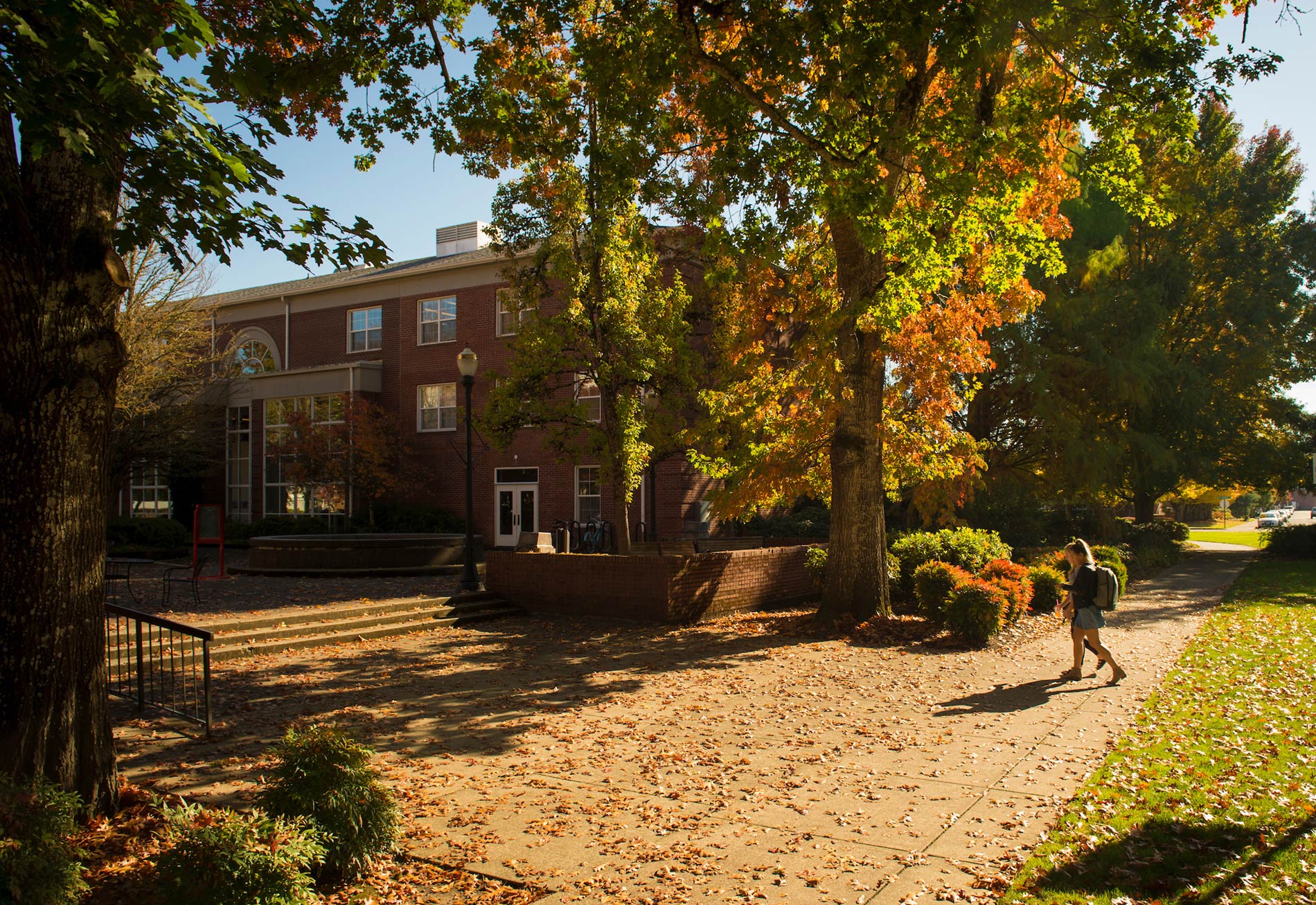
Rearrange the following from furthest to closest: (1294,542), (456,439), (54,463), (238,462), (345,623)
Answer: (238,462), (1294,542), (456,439), (345,623), (54,463)

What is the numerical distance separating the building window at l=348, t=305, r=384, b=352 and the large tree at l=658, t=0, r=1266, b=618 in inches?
903

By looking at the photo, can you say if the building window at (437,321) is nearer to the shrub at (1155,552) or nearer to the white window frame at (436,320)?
the white window frame at (436,320)

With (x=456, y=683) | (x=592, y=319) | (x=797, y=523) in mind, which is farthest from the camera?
(x=797, y=523)

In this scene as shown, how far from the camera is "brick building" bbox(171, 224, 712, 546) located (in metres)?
29.3

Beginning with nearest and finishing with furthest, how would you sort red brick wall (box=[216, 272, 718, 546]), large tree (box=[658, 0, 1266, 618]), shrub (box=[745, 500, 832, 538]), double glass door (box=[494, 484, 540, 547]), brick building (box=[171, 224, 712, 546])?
large tree (box=[658, 0, 1266, 618]) < shrub (box=[745, 500, 832, 538]) < red brick wall (box=[216, 272, 718, 546]) < brick building (box=[171, 224, 712, 546]) < double glass door (box=[494, 484, 540, 547])

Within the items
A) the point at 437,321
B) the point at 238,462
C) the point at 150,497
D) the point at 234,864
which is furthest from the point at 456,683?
the point at 150,497

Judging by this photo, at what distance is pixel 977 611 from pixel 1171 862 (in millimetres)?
8005

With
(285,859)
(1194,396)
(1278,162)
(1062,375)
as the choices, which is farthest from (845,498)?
(1278,162)

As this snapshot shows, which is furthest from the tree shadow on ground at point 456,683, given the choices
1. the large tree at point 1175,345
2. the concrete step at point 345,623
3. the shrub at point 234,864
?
the large tree at point 1175,345

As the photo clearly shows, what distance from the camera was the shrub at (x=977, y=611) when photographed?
12867 millimetres

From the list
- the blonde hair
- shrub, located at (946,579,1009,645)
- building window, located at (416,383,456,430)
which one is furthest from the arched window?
the blonde hair

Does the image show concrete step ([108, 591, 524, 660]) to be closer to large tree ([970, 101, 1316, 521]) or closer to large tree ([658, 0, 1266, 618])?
large tree ([658, 0, 1266, 618])

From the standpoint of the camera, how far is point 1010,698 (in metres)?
9.59

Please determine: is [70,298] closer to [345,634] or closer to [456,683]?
[456,683]
